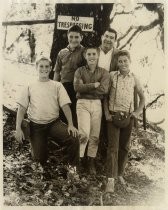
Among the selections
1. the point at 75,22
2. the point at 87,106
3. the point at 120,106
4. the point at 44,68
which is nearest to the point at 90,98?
the point at 87,106

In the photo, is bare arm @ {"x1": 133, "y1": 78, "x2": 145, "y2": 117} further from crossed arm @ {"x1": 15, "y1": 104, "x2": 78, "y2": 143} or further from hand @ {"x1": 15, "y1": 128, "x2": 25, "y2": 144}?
hand @ {"x1": 15, "y1": 128, "x2": 25, "y2": 144}

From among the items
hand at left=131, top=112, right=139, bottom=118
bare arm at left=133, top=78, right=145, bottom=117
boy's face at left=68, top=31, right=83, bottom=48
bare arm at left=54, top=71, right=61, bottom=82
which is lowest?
hand at left=131, top=112, right=139, bottom=118

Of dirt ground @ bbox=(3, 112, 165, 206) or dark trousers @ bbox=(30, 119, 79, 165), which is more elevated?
dark trousers @ bbox=(30, 119, 79, 165)

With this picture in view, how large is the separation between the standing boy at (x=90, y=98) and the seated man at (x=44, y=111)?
55 mm

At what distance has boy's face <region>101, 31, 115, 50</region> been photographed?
1.64 meters

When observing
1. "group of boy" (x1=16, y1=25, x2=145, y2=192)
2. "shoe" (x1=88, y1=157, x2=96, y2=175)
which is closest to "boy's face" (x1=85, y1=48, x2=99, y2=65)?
"group of boy" (x1=16, y1=25, x2=145, y2=192)

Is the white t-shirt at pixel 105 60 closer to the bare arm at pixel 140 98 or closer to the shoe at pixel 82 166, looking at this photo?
the bare arm at pixel 140 98

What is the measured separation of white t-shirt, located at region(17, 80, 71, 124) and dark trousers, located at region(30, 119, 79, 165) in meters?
0.03

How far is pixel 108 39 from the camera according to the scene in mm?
1639

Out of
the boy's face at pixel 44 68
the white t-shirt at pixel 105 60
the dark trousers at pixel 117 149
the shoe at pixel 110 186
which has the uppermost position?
the white t-shirt at pixel 105 60

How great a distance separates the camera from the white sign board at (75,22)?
1.64m

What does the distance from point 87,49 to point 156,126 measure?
47 cm

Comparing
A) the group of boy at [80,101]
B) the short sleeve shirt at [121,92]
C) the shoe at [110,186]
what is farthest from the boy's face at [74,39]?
the shoe at [110,186]

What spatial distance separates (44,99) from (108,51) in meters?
0.36
